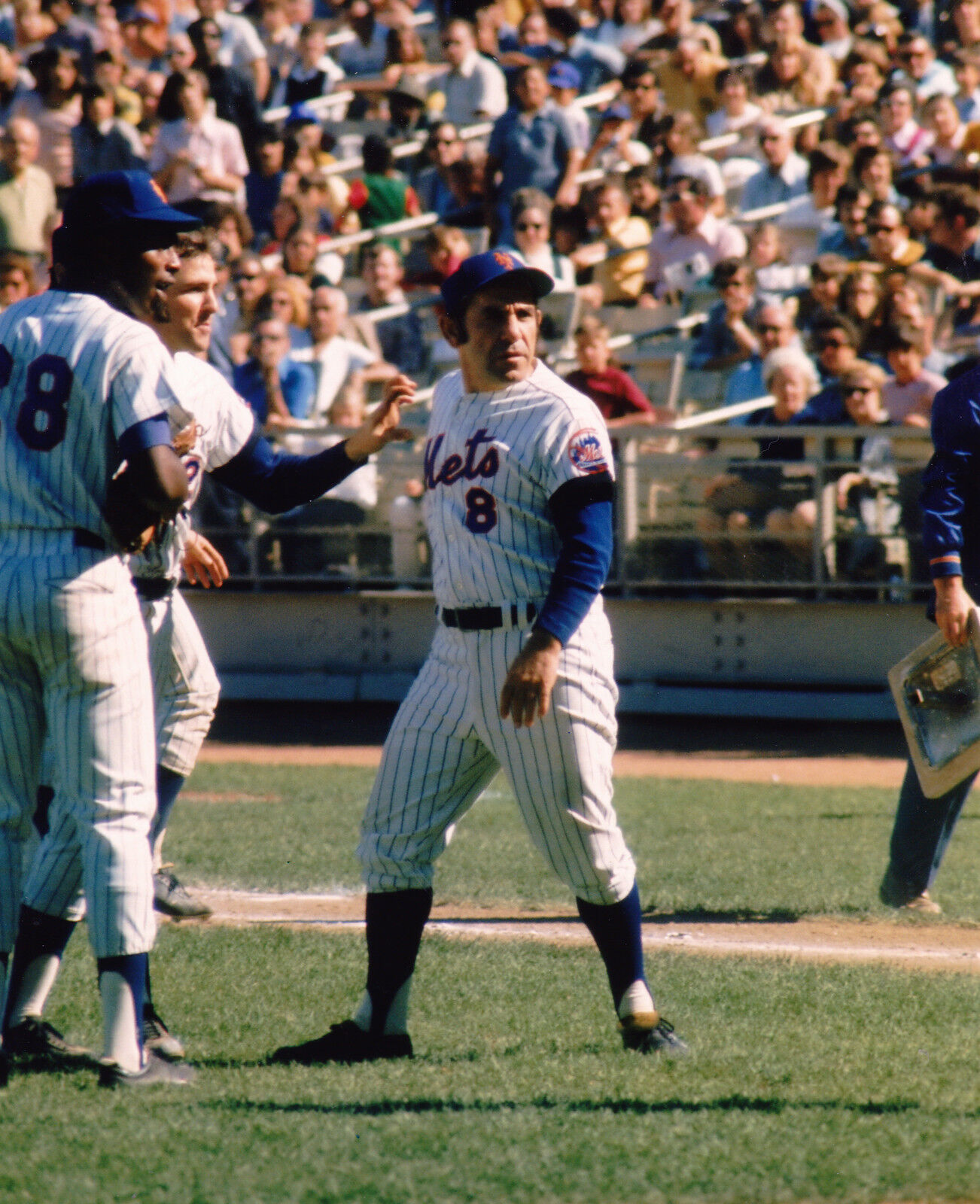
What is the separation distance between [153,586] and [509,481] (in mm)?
1290

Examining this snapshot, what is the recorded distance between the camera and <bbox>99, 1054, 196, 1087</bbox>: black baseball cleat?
3.76 metres

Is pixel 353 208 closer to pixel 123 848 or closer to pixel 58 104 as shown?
pixel 58 104

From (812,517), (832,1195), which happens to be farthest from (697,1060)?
(812,517)

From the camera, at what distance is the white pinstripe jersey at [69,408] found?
3.63m

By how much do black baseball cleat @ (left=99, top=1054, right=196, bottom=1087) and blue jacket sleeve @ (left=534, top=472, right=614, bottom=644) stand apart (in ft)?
4.27

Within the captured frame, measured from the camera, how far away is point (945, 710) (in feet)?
17.1

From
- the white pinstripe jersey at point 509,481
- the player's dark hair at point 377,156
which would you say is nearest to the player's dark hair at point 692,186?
the player's dark hair at point 377,156

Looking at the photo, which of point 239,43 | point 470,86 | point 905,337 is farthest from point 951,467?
point 239,43

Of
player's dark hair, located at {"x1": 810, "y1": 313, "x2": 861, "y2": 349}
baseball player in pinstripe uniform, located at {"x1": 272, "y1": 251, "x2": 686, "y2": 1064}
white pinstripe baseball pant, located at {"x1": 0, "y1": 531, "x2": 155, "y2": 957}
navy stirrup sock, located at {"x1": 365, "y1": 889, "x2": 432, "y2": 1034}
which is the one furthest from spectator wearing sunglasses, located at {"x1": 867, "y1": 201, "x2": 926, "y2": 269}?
white pinstripe baseball pant, located at {"x1": 0, "y1": 531, "x2": 155, "y2": 957}

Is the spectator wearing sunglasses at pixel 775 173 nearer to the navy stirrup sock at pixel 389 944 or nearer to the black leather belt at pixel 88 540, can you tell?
the navy stirrup sock at pixel 389 944

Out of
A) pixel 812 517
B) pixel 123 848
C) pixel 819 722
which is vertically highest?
pixel 123 848

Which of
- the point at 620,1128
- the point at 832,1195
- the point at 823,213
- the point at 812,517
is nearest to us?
the point at 832,1195

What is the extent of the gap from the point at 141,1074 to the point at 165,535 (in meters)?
1.53

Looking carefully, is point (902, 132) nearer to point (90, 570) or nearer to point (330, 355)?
point (330, 355)
